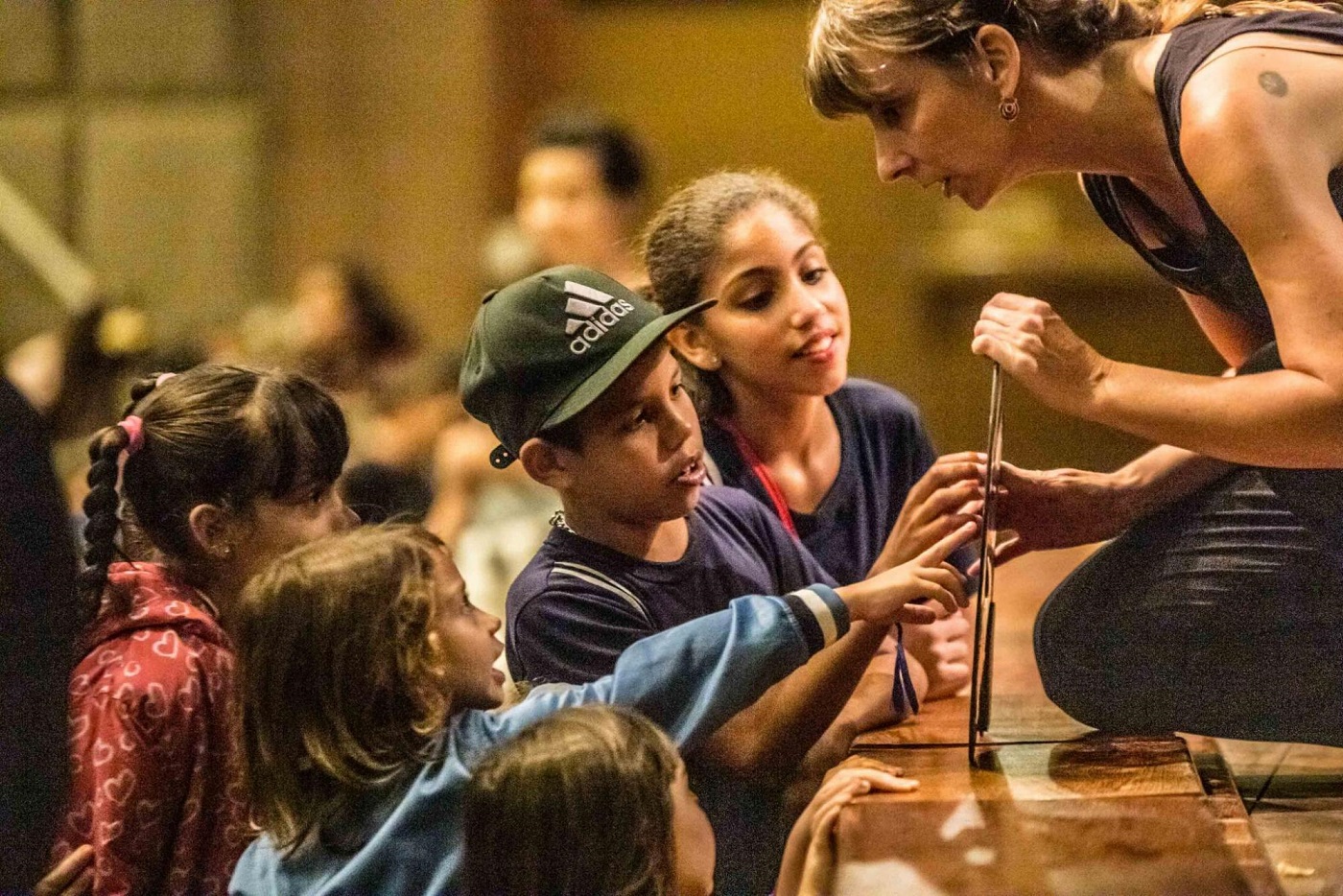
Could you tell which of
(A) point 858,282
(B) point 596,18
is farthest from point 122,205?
(A) point 858,282

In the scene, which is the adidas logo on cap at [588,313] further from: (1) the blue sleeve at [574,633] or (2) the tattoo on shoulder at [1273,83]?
(2) the tattoo on shoulder at [1273,83]

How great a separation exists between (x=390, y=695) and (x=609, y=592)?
11.0 inches

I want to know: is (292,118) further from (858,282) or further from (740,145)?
(858,282)

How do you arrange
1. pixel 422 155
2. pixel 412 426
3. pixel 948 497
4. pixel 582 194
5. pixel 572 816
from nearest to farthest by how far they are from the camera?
pixel 572 816 → pixel 948 497 → pixel 582 194 → pixel 412 426 → pixel 422 155

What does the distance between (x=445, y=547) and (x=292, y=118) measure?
456 cm

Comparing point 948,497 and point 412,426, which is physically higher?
point 948,497

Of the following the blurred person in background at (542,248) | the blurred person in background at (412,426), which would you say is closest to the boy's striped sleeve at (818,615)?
the blurred person in background at (542,248)

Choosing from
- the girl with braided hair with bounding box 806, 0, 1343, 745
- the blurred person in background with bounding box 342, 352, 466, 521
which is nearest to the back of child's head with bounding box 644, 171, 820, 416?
the girl with braided hair with bounding box 806, 0, 1343, 745

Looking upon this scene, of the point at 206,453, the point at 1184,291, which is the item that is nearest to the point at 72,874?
the point at 206,453

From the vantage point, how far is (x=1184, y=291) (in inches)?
90.7

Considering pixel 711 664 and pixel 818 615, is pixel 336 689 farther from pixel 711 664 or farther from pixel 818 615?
pixel 818 615

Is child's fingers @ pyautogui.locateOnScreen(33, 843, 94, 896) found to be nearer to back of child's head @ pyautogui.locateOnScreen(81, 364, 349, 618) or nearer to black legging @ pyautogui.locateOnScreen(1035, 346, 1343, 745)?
back of child's head @ pyautogui.locateOnScreen(81, 364, 349, 618)

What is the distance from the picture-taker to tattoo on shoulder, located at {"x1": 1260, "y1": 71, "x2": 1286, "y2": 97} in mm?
1913

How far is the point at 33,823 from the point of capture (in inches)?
68.9
